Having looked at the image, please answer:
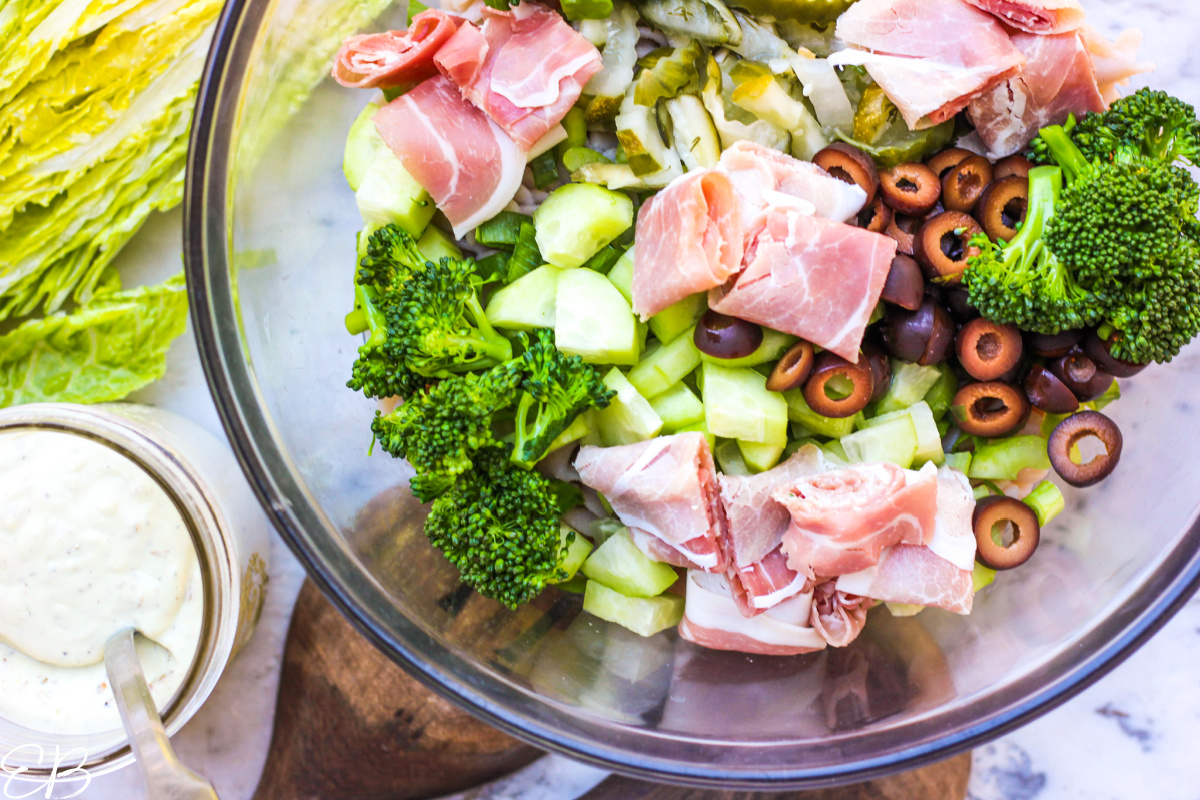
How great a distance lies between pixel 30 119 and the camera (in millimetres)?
2195

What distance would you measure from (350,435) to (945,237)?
1525 millimetres

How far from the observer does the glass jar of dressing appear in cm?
212

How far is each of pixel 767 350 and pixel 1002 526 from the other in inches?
29.2

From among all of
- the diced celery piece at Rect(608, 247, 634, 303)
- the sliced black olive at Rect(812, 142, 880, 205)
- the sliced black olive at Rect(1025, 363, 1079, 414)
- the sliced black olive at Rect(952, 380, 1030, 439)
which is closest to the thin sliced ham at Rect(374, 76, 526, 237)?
the diced celery piece at Rect(608, 247, 634, 303)

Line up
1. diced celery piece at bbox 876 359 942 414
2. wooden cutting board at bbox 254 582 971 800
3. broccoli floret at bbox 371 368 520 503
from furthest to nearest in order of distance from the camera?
wooden cutting board at bbox 254 582 971 800, diced celery piece at bbox 876 359 942 414, broccoli floret at bbox 371 368 520 503

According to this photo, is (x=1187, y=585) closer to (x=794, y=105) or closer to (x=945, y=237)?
(x=945, y=237)

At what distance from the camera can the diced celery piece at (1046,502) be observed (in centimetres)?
200

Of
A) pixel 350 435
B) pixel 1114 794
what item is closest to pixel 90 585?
pixel 350 435

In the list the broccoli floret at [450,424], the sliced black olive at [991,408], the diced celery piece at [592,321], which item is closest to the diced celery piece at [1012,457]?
the sliced black olive at [991,408]

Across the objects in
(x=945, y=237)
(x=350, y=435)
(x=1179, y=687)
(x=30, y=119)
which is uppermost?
(x=30, y=119)

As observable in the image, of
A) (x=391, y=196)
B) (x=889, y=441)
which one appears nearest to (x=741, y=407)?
(x=889, y=441)

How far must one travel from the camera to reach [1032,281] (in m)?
1.75

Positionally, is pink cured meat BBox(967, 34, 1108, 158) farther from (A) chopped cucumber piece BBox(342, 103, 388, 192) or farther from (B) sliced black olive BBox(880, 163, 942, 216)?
(A) chopped cucumber piece BBox(342, 103, 388, 192)

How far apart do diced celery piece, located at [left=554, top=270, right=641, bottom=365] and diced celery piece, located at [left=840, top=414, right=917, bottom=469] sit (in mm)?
593
